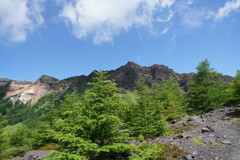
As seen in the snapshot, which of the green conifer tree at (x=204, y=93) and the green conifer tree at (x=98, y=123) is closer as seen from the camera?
the green conifer tree at (x=98, y=123)

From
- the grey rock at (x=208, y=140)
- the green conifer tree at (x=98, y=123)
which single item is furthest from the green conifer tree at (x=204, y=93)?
the green conifer tree at (x=98, y=123)

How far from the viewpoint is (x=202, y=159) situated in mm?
9711

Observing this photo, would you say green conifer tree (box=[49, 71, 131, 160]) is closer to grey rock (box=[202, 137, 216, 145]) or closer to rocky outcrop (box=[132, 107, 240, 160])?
rocky outcrop (box=[132, 107, 240, 160])

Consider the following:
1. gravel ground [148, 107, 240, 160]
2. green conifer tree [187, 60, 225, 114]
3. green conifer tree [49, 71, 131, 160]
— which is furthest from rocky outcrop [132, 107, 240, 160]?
green conifer tree [187, 60, 225, 114]

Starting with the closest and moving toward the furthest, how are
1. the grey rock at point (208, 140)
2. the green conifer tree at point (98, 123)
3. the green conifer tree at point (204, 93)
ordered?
the green conifer tree at point (98, 123) < the grey rock at point (208, 140) < the green conifer tree at point (204, 93)

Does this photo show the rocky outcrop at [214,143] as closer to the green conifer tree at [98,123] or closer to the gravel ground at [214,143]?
the gravel ground at [214,143]

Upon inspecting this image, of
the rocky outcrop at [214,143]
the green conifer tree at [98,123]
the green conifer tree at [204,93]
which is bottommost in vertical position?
the rocky outcrop at [214,143]

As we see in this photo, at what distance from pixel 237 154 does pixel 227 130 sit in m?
4.54

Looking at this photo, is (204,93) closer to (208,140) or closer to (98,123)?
(208,140)

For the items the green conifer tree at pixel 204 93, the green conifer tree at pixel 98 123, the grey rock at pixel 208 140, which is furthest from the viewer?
the green conifer tree at pixel 204 93

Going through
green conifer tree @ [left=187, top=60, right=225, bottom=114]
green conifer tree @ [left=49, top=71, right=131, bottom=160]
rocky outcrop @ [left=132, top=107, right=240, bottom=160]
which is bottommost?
rocky outcrop @ [left=132, top=107, right=240, bottom=160]

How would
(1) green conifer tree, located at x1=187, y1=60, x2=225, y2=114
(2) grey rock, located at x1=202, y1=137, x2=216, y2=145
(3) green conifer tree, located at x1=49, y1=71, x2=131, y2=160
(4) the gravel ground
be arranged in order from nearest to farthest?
(3) green conifer tree, located at x1=49, y1=71, x2=131, y2=160 → (4) the gravel ground → (2) grey rock, located at x1=202, y1=137, x2=216, y2=145 → (1) green conifer tree, located at x1=187, y1=60, x2=225, y2=114

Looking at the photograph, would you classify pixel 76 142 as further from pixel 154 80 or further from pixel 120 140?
pixel 154 80

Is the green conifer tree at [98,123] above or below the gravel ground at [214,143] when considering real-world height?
above
